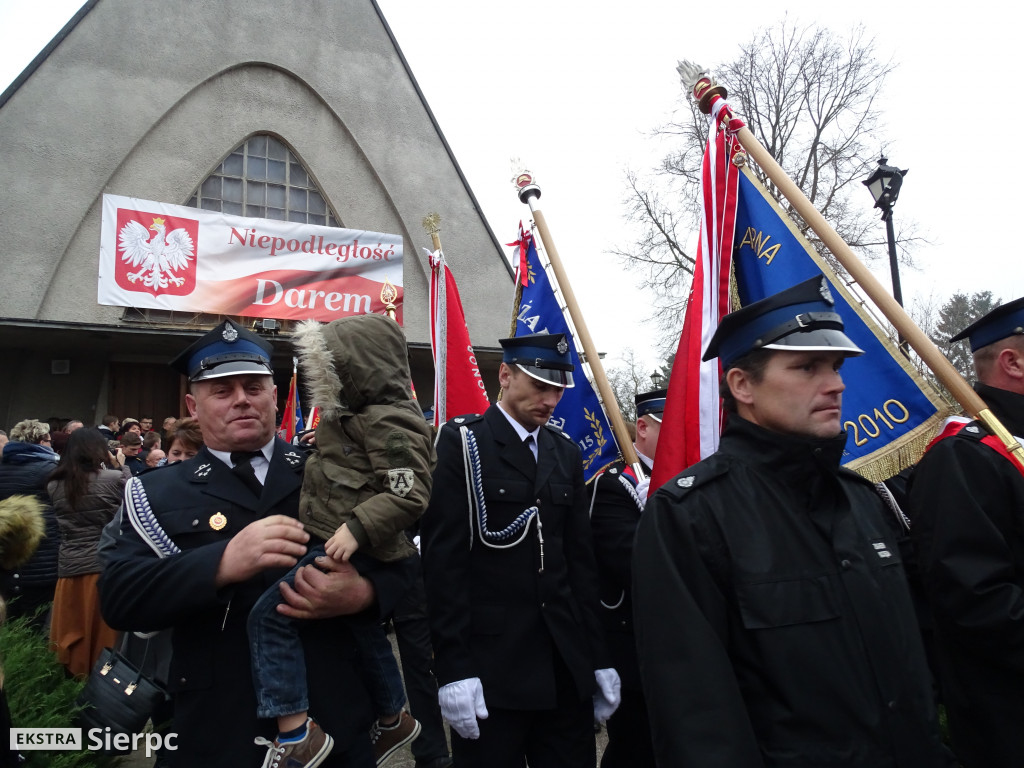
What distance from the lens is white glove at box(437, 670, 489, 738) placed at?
266 centimetres

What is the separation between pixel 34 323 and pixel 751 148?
1263 cm

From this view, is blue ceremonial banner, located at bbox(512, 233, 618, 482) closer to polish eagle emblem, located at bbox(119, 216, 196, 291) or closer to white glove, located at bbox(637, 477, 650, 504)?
white glove, located at bbox(637, 477, 650, 504)

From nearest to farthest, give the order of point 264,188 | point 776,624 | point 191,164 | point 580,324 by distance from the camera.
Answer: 1. point 776,624
2. point 580,324
3. point 191,164
4. point 264,188

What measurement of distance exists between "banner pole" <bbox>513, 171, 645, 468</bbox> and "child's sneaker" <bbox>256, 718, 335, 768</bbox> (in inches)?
79.2

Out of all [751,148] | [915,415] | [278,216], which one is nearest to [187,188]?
[278,216]

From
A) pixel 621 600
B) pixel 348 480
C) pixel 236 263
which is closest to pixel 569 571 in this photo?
pixel 621 600

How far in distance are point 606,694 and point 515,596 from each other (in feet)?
1.85

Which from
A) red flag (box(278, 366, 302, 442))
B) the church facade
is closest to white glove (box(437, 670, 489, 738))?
red flag (box(278, 366, 302, 442))

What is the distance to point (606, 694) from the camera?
115 inches

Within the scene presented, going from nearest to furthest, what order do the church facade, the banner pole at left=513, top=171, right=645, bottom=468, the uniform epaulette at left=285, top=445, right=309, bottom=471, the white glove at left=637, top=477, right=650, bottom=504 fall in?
the uniform epaulette at left=285, top=445, right=309, bottom=471 → the white glove at left=637, top=477, right=650, bottom=504 → the banner pole at left=513, top=171, right=645, bottom=468 → the church facade

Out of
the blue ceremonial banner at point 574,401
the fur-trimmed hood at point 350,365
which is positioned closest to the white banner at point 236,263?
the blue ceremonial banner at point 574,401

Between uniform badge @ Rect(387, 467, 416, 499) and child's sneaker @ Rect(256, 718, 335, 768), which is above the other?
uniform badge @ Rect(387, 467, 416, 499)

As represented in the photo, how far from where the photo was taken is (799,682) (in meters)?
1.64

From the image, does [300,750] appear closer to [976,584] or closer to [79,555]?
[976,584]
